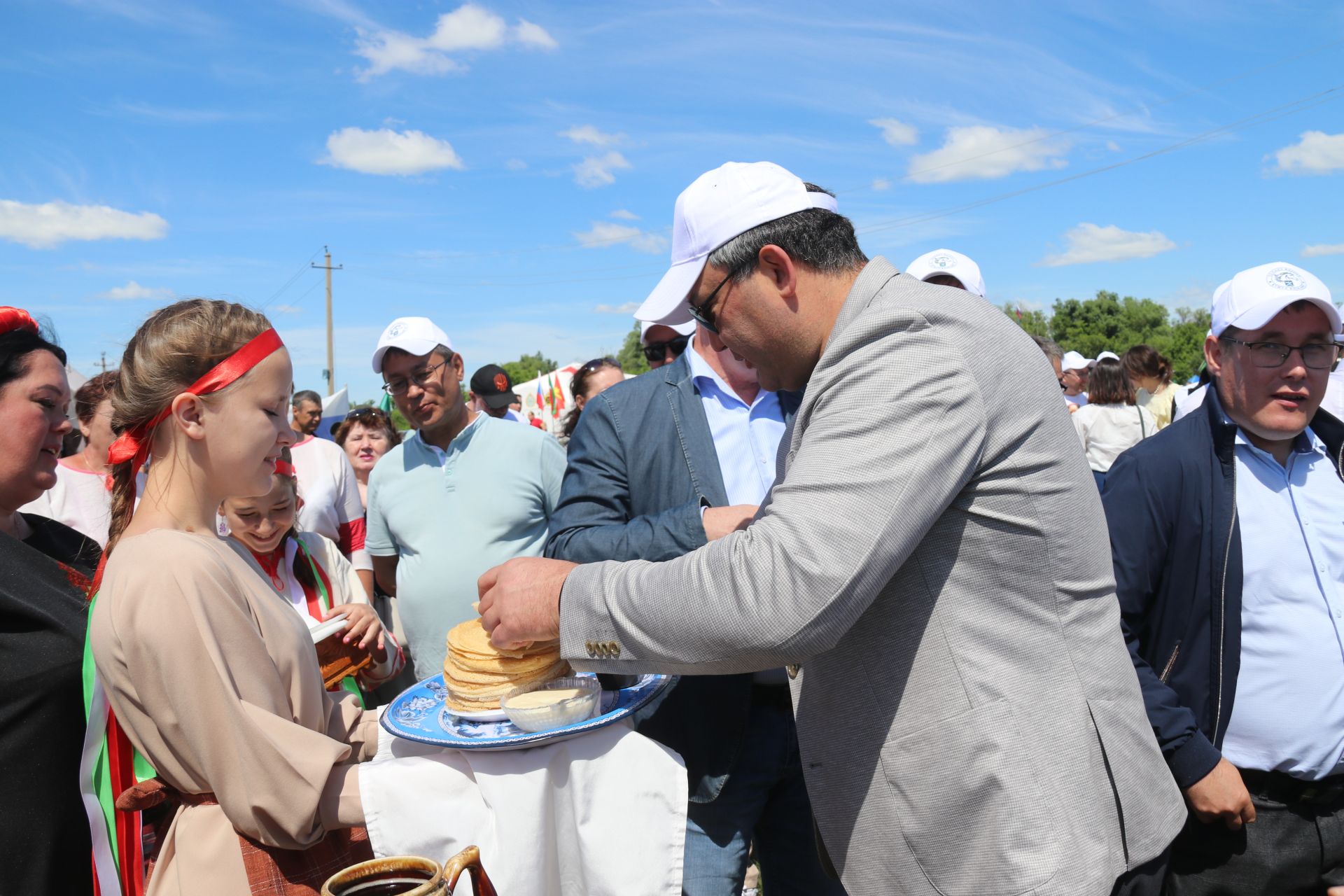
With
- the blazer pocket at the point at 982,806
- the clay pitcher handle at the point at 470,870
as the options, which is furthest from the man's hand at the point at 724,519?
the clay pitcher handle at the point at 470,870

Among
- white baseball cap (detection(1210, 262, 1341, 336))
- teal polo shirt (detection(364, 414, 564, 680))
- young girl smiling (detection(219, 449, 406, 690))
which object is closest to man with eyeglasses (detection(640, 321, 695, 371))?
teal polo shirt (detection(364, 414, 564, 680))

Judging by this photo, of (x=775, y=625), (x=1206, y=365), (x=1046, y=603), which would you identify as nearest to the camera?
(x=775, y=625)

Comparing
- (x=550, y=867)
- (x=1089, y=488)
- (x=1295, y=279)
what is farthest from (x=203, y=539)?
(x=1295, y=279)

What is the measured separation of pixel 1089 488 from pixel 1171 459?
127 centimetres

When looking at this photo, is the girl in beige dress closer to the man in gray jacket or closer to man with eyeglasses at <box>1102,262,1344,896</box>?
the man in gray jacket

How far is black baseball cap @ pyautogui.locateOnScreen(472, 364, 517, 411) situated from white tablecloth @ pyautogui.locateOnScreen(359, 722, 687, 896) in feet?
20.7

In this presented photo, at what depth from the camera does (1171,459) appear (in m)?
2.82

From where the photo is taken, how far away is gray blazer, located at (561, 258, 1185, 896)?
1591 millimetres

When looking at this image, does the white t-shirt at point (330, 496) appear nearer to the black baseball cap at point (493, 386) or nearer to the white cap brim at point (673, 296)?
the black baseball cap at point (493, 386)

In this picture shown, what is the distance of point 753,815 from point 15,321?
2.54 metres

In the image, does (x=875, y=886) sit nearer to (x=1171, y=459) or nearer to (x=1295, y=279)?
(x=1171, y=459)

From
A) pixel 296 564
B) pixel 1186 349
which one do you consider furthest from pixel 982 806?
pixel 1186 349

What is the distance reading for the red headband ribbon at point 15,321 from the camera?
2.42 meters

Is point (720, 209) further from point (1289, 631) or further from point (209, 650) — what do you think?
point (1289, 631)
